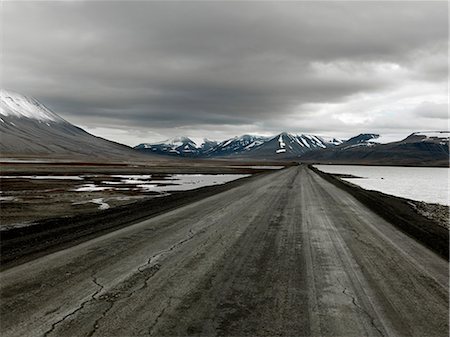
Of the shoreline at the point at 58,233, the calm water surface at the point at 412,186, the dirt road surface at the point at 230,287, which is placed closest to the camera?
the dirt road surface at the point at 230,287

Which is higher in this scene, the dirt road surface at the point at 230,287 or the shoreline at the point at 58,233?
the dirt road surface at the point at 230,287

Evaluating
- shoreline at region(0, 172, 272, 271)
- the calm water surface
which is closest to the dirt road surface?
shoreline at region(0, 172, 272, 271)

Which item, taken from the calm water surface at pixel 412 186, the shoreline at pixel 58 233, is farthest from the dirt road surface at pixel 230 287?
the calm water surface at pixel 412 186

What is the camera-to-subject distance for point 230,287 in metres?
6.98

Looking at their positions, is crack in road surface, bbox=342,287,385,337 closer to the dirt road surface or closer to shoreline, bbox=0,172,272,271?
the dirt road surface

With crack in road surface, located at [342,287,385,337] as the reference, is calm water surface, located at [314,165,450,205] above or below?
below

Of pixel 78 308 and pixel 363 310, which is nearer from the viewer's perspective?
pixel 78 308

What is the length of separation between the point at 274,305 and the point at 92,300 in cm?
298

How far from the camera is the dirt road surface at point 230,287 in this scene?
17.9 feet

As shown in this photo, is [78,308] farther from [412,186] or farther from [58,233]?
[412,186]

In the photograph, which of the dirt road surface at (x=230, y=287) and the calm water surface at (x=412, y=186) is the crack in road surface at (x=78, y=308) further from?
the calm water surface at (x=412, y=186)

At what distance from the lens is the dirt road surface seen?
5457mm

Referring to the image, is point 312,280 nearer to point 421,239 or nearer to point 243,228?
point 243,228

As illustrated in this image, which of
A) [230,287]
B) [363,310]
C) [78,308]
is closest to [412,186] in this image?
[363,310]
